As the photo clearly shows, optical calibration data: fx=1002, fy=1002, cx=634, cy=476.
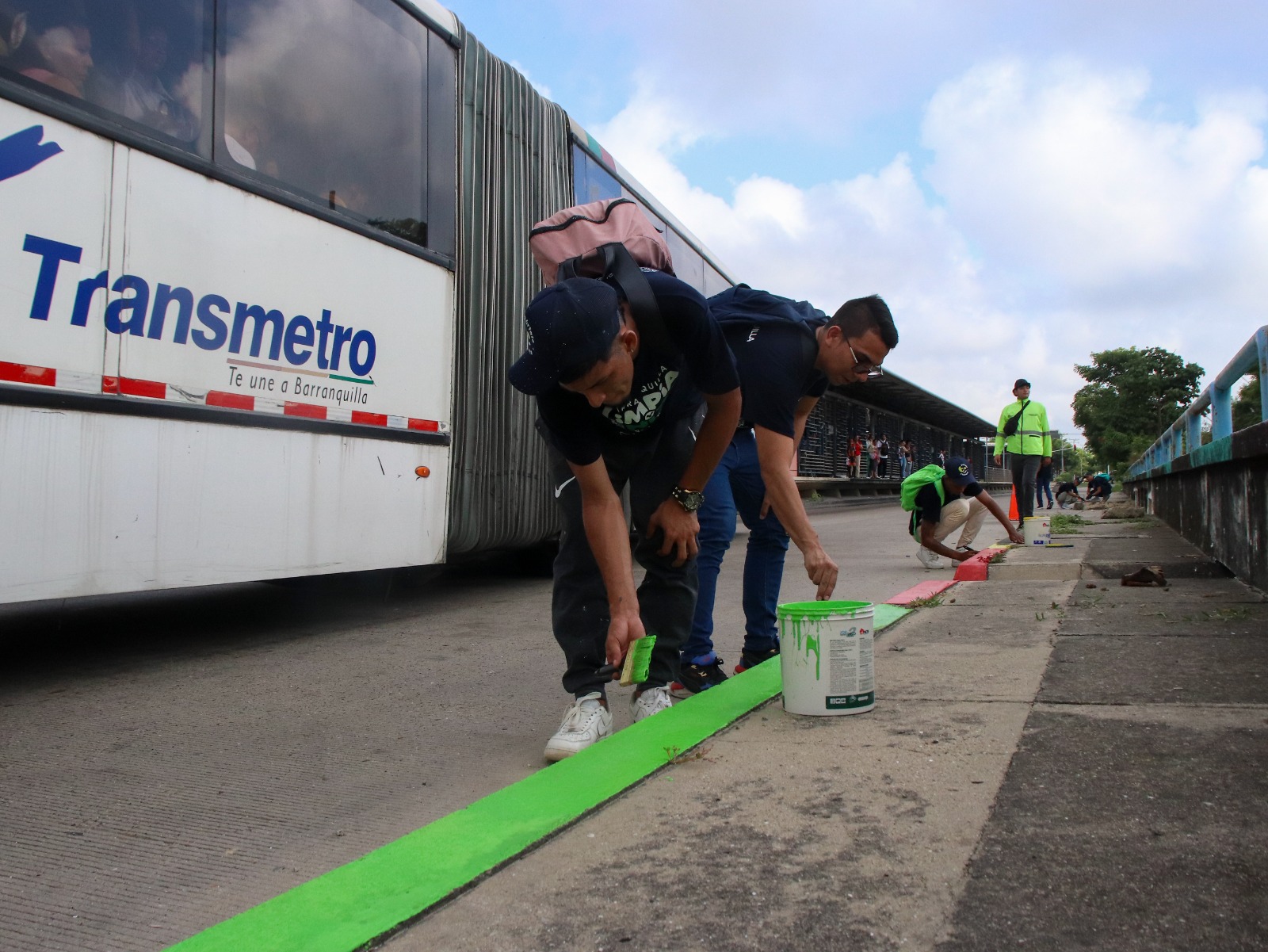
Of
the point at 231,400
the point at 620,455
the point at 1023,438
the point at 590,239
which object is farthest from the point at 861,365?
the point at 1023,438

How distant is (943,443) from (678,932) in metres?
52.9

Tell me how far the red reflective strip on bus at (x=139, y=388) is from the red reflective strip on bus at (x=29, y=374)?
209 mm

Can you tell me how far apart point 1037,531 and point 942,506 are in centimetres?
442

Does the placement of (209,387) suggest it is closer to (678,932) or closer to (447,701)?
(447,701)

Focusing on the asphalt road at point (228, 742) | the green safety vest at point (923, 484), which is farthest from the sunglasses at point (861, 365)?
the green safety vest at point (923, 484)

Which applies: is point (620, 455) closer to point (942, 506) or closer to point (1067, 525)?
point (942, 506)

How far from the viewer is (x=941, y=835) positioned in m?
1.74

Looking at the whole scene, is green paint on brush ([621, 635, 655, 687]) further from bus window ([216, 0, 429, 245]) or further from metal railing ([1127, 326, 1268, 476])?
metal railing ([1127, 326, 1268, 476])

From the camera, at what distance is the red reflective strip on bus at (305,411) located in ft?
15.6

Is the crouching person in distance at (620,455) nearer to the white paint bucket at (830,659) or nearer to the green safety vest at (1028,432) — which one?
the white paint bucket at (830,659)

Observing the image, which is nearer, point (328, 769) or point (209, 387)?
point (328, 769)

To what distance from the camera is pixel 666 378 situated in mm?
2740

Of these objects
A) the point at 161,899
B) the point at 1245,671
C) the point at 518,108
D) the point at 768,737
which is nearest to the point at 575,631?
the point at 768,737

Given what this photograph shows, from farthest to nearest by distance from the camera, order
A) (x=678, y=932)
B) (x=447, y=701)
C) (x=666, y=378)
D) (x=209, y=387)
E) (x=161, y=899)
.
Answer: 1. (x=209, y=387)
2. (x=447, y=701)
3. (x=666, y=378)
4. (x=161, y=899)
5. (x=678, y=932)
